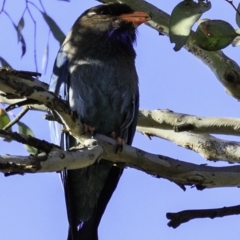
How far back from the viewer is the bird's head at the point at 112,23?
3.88 m

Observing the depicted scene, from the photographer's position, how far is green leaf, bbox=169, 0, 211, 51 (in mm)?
2438

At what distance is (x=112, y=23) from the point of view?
3941 mm

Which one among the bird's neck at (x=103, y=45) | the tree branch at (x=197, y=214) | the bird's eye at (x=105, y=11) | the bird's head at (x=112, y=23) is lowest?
the tree branch at (x=197, y=214)

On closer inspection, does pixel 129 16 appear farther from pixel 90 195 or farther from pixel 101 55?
pixel 90 195

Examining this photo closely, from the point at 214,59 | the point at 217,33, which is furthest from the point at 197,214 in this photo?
the point at 214,59

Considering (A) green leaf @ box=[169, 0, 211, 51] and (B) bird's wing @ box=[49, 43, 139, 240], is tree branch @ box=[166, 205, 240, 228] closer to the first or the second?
(A) green leaf @ box=[169, 0, 211, 51]

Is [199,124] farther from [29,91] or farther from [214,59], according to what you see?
[29,91]

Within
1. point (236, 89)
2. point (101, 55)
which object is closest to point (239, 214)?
point (236, 89)

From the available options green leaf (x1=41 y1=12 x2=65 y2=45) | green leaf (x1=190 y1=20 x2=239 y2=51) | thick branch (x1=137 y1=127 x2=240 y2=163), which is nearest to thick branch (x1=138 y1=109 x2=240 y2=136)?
thick branch (x1=137 y1=127 x2=240 y2=163)

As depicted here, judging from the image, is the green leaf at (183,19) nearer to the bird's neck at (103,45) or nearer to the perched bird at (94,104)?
the perched bird at (94,104)

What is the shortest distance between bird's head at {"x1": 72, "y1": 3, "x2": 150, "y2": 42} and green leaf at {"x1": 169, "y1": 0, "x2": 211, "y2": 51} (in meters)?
1.29

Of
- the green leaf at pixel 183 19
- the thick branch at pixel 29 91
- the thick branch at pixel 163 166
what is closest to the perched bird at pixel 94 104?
the thick branch at pixel 163 166

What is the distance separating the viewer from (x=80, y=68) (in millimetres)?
3598

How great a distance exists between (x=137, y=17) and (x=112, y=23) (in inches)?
10.8
